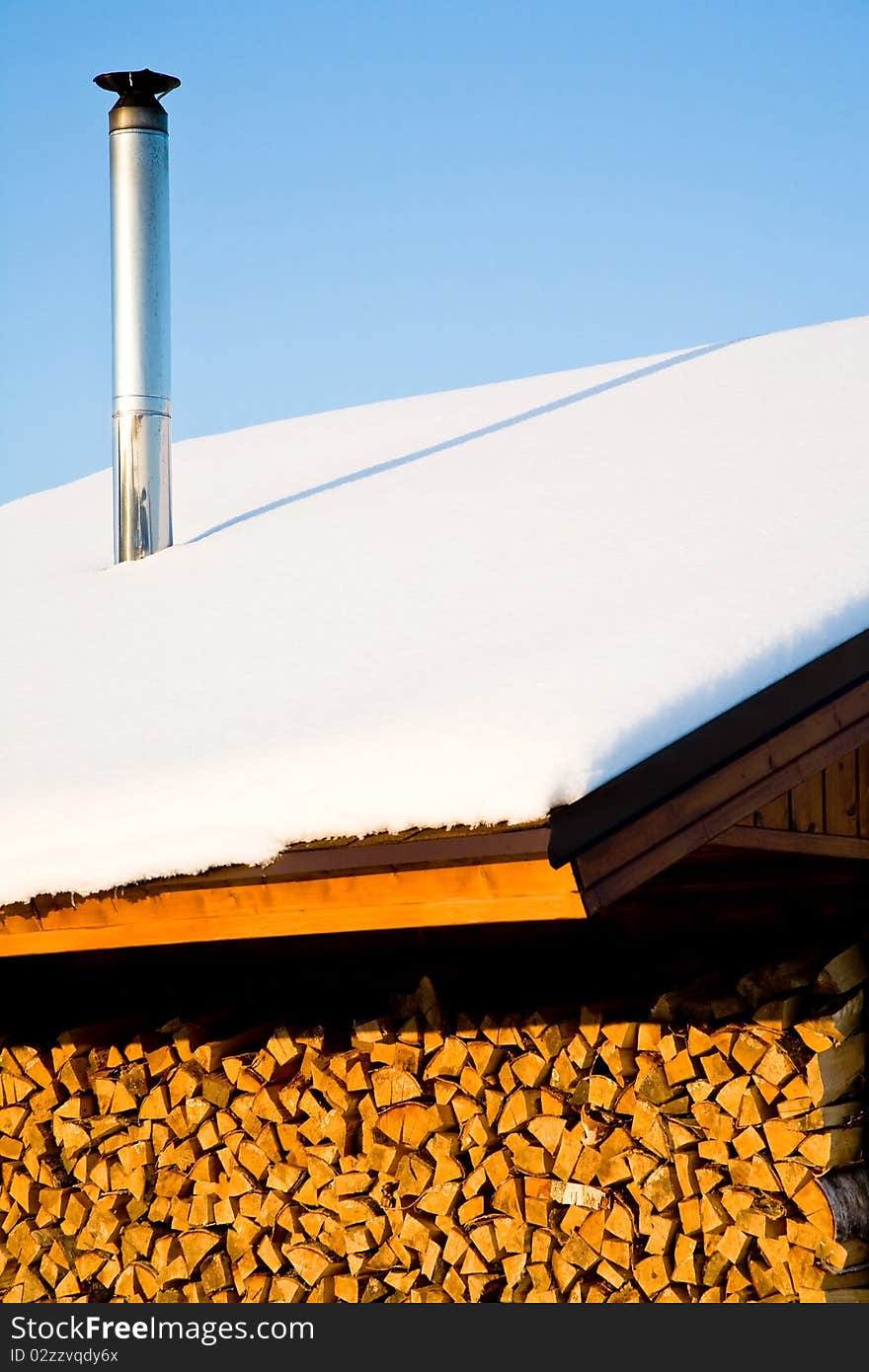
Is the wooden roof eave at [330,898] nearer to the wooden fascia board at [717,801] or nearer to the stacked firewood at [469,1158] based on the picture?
the wooden fascia board at [717,801]

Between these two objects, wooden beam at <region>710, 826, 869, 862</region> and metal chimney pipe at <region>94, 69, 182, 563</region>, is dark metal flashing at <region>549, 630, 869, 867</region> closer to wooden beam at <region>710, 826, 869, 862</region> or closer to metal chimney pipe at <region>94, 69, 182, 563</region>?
wooden beam at <region>710, 826, 869, 862</region>

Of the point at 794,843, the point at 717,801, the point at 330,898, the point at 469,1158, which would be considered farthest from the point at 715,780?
the point at 469,1158

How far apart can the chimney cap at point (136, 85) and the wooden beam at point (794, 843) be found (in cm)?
555

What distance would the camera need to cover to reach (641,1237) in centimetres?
438

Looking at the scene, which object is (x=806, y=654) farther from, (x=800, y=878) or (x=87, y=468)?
(x=87, y=468)

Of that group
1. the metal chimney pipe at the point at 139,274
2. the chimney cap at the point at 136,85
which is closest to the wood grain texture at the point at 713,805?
the metal chimney pipe at the point at 139,274

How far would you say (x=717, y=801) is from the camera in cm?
347

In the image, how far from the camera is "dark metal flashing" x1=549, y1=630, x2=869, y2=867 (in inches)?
128

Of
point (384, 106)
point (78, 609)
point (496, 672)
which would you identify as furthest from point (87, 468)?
point (496, 672)

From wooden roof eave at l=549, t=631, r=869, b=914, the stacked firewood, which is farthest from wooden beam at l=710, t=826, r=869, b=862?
the stacked firewood

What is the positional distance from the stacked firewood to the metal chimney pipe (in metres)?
3.23

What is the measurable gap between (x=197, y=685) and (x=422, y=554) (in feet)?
3.76

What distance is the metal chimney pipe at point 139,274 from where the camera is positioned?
7.72 meters

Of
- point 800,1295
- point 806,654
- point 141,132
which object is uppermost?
point 141,132
